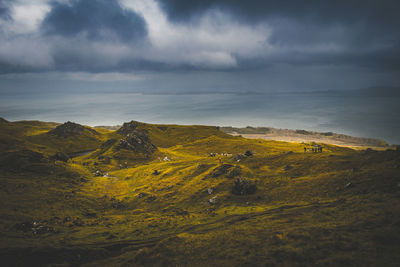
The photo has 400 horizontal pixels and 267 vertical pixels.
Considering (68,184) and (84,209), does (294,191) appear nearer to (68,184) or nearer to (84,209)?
(84,209)

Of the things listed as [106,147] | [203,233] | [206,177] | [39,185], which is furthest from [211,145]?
[203,233]

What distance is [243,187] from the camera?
55.8 meters

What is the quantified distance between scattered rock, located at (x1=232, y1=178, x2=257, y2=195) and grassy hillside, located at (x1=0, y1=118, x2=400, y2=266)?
0.26 m

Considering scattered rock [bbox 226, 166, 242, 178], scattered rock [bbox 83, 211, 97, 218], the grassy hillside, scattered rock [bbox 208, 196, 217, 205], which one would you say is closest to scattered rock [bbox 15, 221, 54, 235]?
the grassy hillside

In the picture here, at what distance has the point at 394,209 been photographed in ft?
101

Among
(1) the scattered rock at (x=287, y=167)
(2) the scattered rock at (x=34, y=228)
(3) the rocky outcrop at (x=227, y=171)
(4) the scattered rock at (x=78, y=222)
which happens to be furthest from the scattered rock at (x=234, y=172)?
(2) the scattered rock at (x=34, y=228)

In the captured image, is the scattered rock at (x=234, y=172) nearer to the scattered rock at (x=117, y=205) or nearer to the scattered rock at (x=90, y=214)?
the scattered rock at (x=117, y=205)

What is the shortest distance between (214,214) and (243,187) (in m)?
12.4

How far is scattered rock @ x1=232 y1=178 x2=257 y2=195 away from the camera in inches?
2168

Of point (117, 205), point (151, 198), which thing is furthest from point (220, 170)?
point (117, 205)

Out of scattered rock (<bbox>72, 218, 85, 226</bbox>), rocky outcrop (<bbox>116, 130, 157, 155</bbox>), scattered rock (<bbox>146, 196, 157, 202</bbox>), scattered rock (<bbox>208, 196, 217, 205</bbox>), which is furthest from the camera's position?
rocky outcrop (<bbox>116, 130, 157, 155</bbox>)

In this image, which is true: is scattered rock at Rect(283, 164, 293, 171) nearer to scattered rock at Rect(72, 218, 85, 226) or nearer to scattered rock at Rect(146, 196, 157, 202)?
scattered rock at Rect(146, 196, 157, 202)

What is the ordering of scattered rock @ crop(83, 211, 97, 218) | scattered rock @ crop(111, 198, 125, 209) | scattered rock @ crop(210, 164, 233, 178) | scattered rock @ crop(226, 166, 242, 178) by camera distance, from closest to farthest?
scattered rock @ crop(83, 211, 97, 218) < scattered rock @ crop(111, 198, 125, 209) < scattered rock @ crop(226, 166, 242, 178) < scattered rock @ crop(210, 164, 233, 178)

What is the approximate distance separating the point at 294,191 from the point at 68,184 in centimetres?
7821
